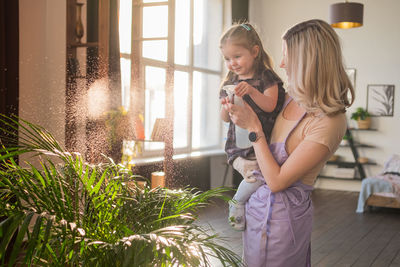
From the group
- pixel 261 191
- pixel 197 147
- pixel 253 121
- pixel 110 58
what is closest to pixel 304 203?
pixel 261 191

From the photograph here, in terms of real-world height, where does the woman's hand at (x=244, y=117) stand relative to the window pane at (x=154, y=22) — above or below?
below

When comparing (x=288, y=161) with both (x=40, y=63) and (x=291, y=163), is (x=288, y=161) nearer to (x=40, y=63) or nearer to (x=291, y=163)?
(x=291, y=163)

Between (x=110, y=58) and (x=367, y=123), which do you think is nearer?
(x=110, y=58)

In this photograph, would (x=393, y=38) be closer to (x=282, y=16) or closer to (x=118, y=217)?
(x=282, y=16)

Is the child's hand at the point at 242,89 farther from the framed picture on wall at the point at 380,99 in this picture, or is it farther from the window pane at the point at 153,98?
the framed picture on wall at the point at 380,99

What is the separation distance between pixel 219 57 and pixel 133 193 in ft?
21.8

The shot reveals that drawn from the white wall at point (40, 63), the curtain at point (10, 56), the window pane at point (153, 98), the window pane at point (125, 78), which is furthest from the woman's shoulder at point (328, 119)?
the window pane at point (153, 98)

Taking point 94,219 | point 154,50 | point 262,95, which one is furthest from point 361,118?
point 94,219

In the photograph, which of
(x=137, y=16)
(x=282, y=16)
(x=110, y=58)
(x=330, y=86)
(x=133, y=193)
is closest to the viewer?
(x=330, y=86)

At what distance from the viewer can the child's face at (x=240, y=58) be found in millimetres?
1688

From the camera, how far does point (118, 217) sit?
1418 mm

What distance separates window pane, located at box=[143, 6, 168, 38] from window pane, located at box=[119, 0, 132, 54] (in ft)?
1.51

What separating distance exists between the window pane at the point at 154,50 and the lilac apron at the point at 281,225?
4.83 m

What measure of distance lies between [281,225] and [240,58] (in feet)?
2.17
